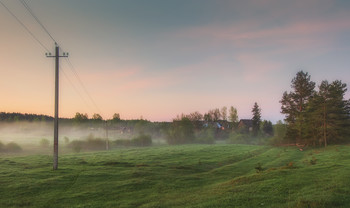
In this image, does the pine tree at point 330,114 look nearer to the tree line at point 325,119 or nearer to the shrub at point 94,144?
the tree line at point 325,119

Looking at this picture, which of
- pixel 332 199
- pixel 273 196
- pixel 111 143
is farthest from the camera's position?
pixel 111 143

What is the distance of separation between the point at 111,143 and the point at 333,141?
80.4 metres

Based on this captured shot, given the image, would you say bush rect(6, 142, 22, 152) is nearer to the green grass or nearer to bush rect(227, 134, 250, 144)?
the green grass

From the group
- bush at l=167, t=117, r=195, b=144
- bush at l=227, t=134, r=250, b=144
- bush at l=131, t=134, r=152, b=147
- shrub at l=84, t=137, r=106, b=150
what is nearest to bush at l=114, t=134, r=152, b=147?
bush at l=131, t=134, r=152, b=147

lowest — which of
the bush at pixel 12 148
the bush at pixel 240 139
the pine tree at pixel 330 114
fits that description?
the bush at pixel 240 139

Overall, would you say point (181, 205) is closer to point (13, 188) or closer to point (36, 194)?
point (36, 194)

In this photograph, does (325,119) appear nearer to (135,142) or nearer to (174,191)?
(174,191)

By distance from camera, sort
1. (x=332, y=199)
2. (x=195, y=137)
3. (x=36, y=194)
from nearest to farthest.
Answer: (x=332, y=199) < (x=36, y=194) < (x=195, y=137)

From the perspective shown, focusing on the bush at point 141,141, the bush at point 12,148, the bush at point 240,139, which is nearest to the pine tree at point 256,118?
the bush at point 240,139

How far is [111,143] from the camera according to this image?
10269 cm

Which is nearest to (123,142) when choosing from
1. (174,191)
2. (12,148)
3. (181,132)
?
(181,132)

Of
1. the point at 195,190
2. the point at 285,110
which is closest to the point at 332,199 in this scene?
the point at 195,190

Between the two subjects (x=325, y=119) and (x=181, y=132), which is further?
(x=181, y=132)

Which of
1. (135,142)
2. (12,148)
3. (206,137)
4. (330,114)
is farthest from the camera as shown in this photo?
(206,137)
